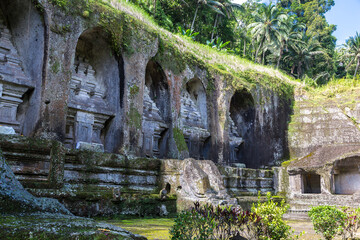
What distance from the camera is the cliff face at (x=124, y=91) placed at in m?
8.20

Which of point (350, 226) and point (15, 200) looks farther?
point (350, 226)

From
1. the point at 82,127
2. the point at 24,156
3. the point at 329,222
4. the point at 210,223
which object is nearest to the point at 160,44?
the point at 82,127

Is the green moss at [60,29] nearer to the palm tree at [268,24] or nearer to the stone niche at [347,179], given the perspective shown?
the stone niche at [347,179]

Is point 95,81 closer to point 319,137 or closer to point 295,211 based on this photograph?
point 295,211

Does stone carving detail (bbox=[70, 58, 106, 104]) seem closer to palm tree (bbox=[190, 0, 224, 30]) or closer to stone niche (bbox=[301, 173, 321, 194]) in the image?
stone niche (bbox=[301, 173, 321, 194])

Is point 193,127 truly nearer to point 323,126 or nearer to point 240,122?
point 240,122

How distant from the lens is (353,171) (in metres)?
11.6

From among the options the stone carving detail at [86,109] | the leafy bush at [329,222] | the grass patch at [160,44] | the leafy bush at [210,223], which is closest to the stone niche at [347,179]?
the grass patch at [160,44]

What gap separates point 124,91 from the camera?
9742 millimetres

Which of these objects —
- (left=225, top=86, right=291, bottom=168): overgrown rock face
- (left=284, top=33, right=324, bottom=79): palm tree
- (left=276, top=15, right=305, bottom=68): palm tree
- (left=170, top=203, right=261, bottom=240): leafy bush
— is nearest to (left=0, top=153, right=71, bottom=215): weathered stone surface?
(left=170, top=203, right=261, bottom=240): leafy bush

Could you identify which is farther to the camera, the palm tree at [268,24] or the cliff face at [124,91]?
the palm tree at [268,24]

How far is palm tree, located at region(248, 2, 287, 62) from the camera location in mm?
33969

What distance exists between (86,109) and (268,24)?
28.6m

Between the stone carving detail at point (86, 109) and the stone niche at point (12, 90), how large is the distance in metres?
1.24
